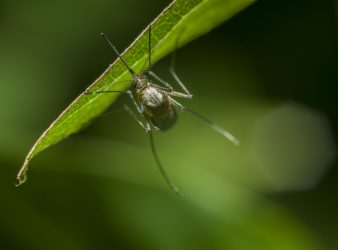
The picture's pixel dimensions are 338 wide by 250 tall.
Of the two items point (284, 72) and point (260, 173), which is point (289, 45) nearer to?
point (284, 72)

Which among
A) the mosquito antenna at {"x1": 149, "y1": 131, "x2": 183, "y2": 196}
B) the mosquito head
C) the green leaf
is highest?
the green leaf

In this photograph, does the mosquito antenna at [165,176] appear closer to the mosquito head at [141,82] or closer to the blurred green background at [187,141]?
the blurred green background at [187,141]

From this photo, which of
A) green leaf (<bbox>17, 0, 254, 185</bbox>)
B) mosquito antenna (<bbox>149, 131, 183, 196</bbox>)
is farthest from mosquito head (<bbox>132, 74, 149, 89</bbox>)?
mosquito antenna (<bbox>149, 131, 183, 196</bbox>)

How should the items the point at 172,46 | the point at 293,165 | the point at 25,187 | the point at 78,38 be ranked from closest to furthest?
the point at 172,46
the point at 25,187
the point at 78,38
the point at 293,165

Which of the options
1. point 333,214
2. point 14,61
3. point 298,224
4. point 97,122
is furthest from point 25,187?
point 333,214

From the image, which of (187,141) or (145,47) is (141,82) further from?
(187,141)

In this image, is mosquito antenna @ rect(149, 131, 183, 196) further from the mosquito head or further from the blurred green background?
the mosquito head
